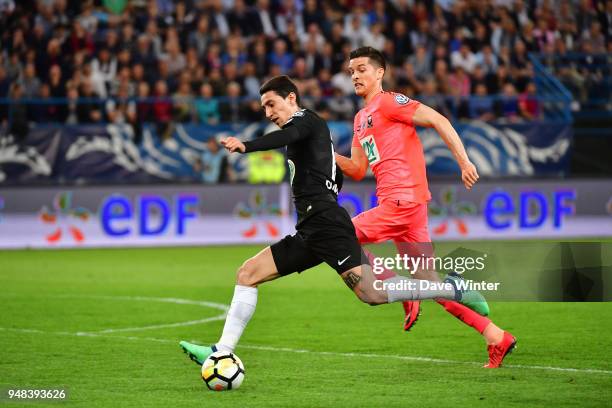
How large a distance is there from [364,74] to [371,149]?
0.57 meters

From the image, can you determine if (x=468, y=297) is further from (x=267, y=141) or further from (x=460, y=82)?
(x=460, y=82)

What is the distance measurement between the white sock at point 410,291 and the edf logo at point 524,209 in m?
11.9

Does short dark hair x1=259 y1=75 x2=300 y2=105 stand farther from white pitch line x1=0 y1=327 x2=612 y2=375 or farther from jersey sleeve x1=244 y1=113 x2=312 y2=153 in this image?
white pitch line x1=0 y1=327 x2=612 y2=375

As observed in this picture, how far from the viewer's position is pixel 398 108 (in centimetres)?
848

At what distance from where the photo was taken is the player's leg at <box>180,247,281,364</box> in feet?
25.4

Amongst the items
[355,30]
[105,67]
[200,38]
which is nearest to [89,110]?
[105,67]

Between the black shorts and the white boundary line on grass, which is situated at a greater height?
the black shorts

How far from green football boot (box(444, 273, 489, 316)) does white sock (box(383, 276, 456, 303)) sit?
67 mm

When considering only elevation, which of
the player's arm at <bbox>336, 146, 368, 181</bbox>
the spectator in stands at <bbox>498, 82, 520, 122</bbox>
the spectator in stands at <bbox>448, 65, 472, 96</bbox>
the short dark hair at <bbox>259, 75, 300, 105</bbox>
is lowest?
the player's arm at <bbox>336, 146, 368, 181</bbox>

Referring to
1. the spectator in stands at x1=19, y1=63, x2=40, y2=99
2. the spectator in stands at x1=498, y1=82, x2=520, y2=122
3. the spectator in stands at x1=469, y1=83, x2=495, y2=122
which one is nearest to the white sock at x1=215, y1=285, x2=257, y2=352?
the spectator in stands at x1=19, y1=63, x2=40, y2=99

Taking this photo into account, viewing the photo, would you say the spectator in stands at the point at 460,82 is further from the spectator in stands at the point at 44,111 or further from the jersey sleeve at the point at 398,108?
the jersey sleeve at the point at 398,108

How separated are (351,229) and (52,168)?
12584 mm

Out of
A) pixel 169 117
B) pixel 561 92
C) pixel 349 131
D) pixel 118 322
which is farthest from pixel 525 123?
pixel 118 322

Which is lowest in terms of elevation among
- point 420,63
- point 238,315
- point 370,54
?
point 238,315
